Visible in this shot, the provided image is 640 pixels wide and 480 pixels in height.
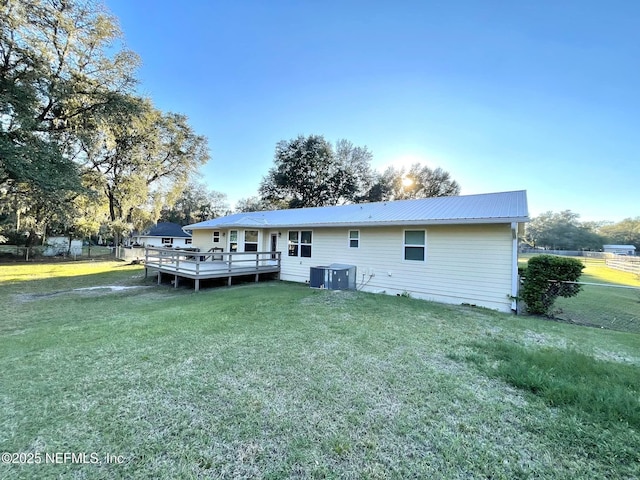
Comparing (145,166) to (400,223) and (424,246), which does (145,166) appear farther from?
(424,246)

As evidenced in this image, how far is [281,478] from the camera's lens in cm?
200

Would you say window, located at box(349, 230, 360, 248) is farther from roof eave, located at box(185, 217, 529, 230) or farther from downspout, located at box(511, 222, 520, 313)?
downspout, located at box(511, 222, 520, 313)

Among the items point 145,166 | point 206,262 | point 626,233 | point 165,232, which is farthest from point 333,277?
point 626,233

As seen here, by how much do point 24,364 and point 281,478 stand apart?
4.23 meters

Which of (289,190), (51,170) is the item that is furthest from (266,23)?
(289,190)

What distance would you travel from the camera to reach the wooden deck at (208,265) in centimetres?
1054

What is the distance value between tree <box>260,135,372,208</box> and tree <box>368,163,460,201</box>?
2768 mm

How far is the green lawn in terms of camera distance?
2.15 m

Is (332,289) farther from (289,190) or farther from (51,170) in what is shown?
(289,190)

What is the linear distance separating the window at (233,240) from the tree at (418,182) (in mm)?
20875

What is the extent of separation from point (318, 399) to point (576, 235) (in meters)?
75.0

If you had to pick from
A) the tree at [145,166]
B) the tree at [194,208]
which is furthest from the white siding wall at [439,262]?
the tree at [194,208]

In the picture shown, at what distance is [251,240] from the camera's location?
544 inches

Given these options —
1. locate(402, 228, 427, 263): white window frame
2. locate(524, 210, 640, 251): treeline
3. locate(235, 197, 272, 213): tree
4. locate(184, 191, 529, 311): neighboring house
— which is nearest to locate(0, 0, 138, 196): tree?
locate(184, 191, 529, 311): neighboring house
